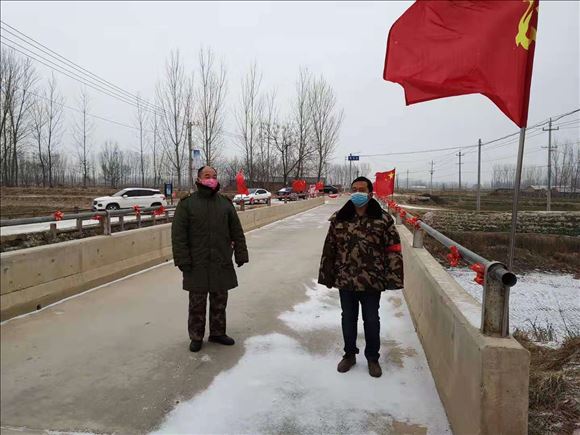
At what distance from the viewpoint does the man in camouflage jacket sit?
381cm

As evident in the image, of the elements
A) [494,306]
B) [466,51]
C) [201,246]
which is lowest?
[494,306]

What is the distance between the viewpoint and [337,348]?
14.8 ft

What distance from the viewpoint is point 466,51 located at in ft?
11.0

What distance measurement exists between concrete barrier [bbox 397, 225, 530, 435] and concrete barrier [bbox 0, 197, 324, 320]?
14.2ft

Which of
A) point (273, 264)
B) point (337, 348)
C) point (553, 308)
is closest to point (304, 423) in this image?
point (337, 348)

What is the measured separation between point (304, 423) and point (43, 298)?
3.79 m

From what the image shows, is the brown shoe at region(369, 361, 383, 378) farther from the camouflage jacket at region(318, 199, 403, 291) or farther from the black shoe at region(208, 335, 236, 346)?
the black shoe at region(208, 335, 236, 346)

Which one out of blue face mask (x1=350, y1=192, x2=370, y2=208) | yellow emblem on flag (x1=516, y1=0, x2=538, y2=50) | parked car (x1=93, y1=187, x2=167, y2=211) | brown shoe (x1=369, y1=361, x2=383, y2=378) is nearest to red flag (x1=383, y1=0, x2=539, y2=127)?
yellow emblem on flag (x1=516, y1=0, x2=538, y2=50)

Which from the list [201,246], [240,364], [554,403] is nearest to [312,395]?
[240,364]

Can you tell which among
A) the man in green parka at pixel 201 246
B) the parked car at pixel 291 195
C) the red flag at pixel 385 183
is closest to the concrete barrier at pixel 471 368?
the man in green parka at pixel 201 246

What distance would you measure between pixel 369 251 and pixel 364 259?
0.27ft

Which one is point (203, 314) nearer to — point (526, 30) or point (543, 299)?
point (526, 30)

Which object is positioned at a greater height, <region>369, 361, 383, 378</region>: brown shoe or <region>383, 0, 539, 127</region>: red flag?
Result: <region>383, 0, 539, 127</region>: red flag

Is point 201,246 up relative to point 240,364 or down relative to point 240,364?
up
